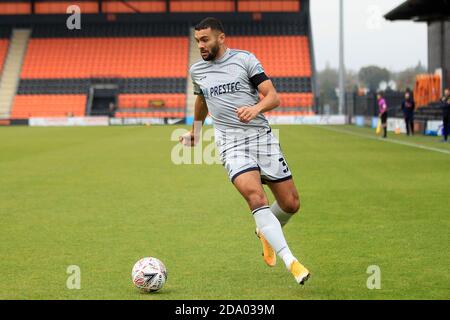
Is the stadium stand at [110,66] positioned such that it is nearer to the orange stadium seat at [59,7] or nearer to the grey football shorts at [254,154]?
the orange stadium seat at [59,7]

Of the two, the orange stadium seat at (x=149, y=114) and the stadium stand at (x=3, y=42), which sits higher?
the stadium stand at (x=3, y=42)

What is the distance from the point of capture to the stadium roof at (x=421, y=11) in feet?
134

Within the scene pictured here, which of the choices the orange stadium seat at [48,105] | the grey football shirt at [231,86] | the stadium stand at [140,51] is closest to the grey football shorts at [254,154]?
the grey football shirt at [231,86]

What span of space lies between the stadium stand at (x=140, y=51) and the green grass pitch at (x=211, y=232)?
5261 centimetres

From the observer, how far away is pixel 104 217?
12758mm

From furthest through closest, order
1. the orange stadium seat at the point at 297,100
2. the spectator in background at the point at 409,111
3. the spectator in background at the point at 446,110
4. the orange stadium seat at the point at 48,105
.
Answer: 1. the orange stadium seat at the point at 48,105
2. the orange stadium seat at the point at 297,100
3. the spectator in background at the point at 409,111
4. the spectator in background at the point at 446,110

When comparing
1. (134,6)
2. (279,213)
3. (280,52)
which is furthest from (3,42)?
(279,213)

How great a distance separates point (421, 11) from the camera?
4378 cm

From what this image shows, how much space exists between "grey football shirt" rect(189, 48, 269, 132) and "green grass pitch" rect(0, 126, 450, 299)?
1444mm

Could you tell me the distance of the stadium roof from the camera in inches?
1603

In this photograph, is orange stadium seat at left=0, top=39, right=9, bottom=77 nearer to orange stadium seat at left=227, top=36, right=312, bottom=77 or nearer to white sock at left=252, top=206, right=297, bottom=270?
orange stadium seat at left=227, top=36, right=312, bottom=77

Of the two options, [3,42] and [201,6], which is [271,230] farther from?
[3,42]

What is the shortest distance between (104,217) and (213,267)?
4.48 meters

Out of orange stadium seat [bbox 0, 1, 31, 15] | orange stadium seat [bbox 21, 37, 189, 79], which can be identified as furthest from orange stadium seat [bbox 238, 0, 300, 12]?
orange stadium seat [bbox 0, 1, 31, 15]
